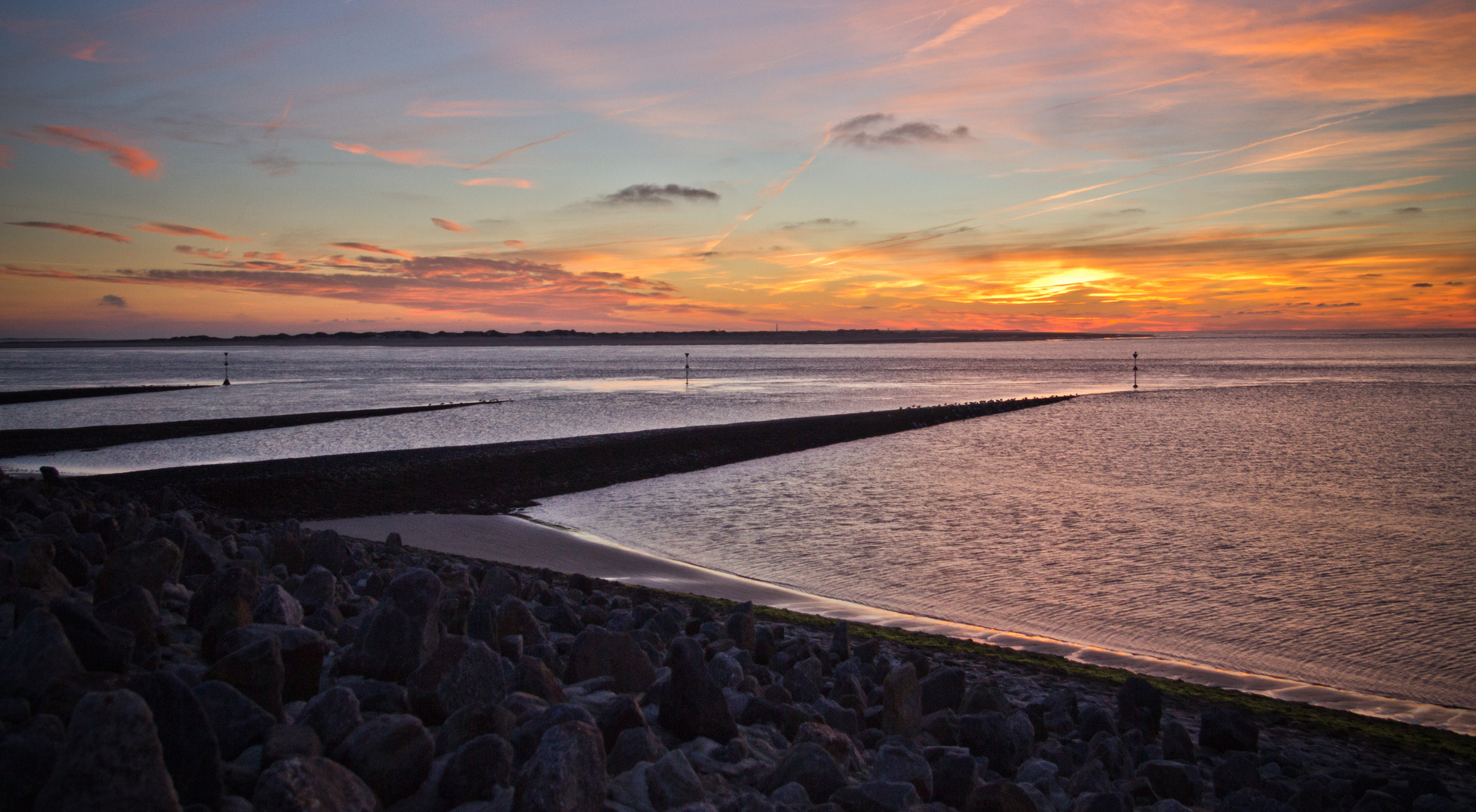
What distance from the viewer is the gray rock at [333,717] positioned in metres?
3.26

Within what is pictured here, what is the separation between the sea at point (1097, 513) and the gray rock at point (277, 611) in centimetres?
762

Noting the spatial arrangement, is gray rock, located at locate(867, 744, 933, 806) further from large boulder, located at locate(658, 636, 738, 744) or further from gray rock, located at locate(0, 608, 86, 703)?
gray rock, located at locate(0, 608, 86, 703)

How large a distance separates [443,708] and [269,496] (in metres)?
16.9

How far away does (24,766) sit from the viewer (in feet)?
8.44

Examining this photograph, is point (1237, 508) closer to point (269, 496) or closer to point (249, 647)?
point (249, 647)

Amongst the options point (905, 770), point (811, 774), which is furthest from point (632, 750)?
point (905, 770)

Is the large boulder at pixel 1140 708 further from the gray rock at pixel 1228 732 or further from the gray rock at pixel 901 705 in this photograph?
the gray rock at pixel 901 705

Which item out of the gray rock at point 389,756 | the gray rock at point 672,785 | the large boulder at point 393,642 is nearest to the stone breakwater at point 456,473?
the large boulder at point 393,642

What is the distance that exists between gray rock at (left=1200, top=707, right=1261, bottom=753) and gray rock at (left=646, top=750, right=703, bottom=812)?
4042mm

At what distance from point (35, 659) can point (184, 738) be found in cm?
96

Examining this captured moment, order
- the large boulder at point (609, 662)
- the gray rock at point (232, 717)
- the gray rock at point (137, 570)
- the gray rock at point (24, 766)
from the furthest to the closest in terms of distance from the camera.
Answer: the gray rock at point (137, 570), the large boulder at point (609, 662), the gray rock at point (232, 717), the gray rock at point (24, 766)

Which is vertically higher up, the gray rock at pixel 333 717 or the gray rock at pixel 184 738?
the gray rock at pixel 184 738

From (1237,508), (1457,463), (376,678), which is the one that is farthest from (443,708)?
(1457,463)

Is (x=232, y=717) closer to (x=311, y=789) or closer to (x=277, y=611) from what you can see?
(x=311, y=789)
